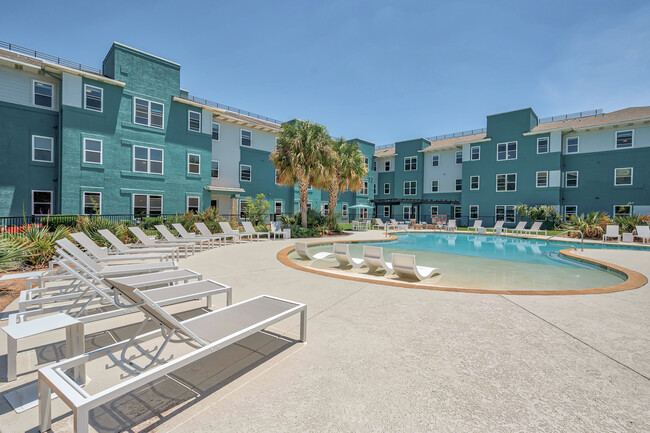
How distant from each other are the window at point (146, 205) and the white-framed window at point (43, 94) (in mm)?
6913

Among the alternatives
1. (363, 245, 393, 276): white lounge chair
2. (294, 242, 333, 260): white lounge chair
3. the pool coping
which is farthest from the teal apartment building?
(363, 245, 393, 276): white lounge chair

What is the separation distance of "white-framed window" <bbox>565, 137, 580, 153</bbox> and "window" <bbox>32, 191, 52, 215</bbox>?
3991cm

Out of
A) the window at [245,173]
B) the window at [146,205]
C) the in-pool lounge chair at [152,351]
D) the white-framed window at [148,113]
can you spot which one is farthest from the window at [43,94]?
the in-pool lounge chair at [152,351]

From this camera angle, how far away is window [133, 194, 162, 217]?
19.6m

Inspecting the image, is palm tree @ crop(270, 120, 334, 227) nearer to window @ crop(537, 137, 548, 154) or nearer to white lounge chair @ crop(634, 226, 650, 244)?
white lounge chair @ crop(634, 226, 650, 244)

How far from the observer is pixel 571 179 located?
1038 inches

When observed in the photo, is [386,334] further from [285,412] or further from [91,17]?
[91,17]

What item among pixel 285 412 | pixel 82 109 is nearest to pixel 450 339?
pixel 285 412

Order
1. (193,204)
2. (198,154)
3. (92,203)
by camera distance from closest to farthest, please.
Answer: (92,203) → (193,204) → (198,154)

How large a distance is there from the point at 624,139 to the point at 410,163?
61.9 feet

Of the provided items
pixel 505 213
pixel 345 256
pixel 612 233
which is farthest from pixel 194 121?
pixel 505 213

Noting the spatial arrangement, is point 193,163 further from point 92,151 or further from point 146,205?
point 92,151

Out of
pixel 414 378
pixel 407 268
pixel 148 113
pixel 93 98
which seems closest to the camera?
pixel 414 378

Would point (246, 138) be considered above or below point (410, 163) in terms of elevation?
above
